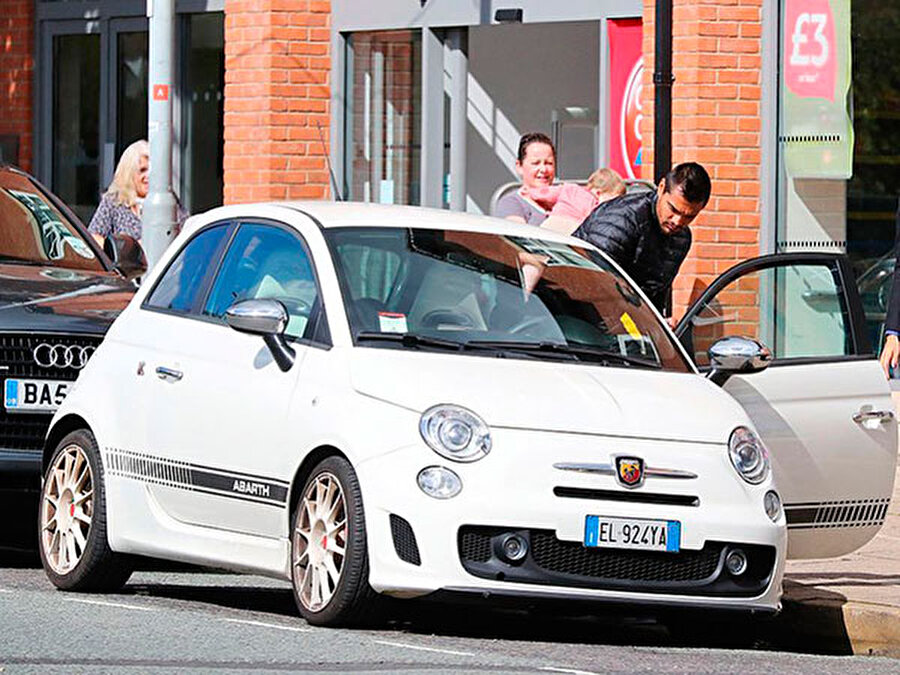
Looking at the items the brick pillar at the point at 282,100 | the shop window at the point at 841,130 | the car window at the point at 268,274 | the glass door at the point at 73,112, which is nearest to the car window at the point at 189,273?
the car window at the point at 268,274

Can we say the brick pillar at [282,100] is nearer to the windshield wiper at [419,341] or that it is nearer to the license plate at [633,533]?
the windshield wiper at [419,341]

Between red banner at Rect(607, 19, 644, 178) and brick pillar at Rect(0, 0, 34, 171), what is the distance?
24.1 feet

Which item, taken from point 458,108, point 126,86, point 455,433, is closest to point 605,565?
point 455,433

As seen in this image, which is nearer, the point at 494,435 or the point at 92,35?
the point at 494,435

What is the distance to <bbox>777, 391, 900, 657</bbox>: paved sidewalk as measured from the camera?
9.71 m

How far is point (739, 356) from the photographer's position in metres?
9.69

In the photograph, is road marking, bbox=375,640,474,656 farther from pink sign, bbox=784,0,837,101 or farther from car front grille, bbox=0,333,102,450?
pink sign, bbox=784,0,837,101

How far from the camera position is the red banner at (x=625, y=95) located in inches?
675

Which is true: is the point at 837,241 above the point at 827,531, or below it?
above

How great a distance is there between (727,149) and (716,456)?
7446 millimetres

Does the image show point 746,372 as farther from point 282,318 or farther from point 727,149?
point 727,149

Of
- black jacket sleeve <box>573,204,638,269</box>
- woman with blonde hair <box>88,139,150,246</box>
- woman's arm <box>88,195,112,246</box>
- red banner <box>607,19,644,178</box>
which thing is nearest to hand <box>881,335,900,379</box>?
black jacket sleeve <box>573,204,638,269</box>

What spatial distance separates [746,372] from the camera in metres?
9.79

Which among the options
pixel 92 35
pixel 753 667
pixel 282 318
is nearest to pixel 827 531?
pixel 753 667
